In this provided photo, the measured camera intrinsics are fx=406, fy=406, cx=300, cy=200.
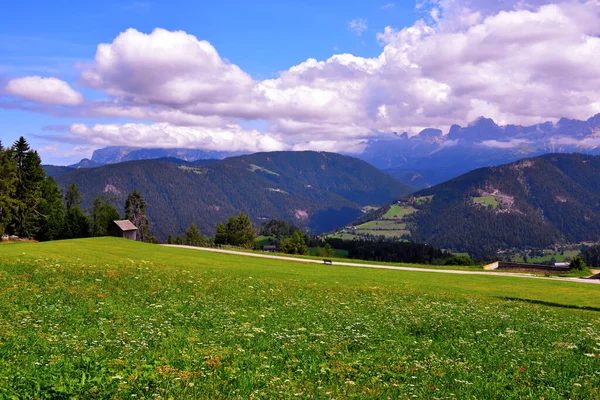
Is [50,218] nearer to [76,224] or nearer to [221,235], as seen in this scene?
[76,224]

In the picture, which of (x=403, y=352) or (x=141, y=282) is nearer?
(x=403, y=352)

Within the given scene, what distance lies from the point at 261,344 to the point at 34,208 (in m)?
112

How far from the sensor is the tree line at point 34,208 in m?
85.2

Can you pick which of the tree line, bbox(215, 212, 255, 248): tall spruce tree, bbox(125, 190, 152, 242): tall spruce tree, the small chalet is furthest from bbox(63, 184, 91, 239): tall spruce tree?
bbox(215, 212, 255, 248): tall spruce tree

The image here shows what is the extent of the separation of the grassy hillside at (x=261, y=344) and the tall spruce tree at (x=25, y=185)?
3268 inches

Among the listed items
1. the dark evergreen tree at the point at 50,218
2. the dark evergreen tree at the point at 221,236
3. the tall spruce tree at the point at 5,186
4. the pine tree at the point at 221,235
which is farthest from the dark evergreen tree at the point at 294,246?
the tall spruce tree at the point at 5,186

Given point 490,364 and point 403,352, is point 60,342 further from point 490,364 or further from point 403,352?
point 490,364

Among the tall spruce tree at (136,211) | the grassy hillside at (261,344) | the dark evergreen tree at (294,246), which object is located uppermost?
the tall spruce tree at (136,211)

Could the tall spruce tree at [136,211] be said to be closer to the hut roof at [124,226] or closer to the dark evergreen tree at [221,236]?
the dark evergreen tree at [221,236]

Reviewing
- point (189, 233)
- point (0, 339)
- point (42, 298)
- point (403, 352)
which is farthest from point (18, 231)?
point (403, 352)

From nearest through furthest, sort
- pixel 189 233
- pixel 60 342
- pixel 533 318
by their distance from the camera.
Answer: pixel 60 342 < pixel 533 318 < pixel 189 233

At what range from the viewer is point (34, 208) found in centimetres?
10469

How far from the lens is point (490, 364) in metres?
14.4

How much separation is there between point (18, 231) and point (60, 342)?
105 m
